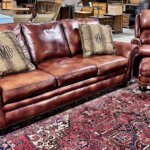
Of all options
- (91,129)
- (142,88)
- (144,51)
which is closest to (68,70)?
(91,129)

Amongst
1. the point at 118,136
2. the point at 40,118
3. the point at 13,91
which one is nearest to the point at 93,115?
the point at 118,136

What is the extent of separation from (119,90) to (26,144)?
4.94 feet

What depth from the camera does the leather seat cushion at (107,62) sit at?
2.47m

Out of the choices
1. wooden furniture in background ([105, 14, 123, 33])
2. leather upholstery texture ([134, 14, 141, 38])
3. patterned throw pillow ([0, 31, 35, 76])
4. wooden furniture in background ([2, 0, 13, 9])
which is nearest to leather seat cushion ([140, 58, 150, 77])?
leather upholstery texture ([134, 14, 141, 38])

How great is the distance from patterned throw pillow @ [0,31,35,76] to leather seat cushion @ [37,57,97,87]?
0.81ft

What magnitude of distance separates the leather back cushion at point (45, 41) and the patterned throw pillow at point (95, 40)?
0.84 ft

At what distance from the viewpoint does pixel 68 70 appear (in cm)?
221

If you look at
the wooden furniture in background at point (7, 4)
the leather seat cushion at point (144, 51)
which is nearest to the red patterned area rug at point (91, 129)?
the leather seat cushion at point (144, 51)

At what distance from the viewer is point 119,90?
2.79m

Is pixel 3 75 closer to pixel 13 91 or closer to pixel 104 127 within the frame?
pixel 13 91

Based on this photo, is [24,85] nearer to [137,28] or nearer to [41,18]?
[41,18]

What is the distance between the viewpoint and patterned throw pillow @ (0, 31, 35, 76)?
2020mm

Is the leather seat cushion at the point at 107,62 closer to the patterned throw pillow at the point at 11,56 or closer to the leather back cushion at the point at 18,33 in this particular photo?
the leather back cushion at the point at 18,33

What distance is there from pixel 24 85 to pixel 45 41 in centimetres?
83
